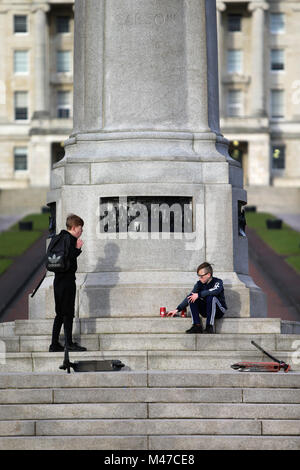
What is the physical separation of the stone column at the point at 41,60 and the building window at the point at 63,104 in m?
1.48

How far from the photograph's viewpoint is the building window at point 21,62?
96.2 meters

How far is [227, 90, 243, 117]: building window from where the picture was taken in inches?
3718

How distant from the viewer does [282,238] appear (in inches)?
1884

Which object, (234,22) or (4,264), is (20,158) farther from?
(4,264)

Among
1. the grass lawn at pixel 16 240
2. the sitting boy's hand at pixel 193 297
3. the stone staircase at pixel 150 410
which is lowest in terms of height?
the stone staircase at pixel 150 410

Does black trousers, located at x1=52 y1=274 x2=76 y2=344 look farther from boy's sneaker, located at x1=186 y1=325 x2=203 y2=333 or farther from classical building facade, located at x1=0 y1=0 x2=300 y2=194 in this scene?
classical building facade, located at x1=0 y1=0 x2=300 y2=194

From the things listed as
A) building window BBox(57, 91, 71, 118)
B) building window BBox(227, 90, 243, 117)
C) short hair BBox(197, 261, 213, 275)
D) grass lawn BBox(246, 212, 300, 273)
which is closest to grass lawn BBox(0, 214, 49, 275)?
grass lawn BBox(246, 212, 300, 273)

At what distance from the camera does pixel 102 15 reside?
59.9 feet

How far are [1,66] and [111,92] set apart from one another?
261ft

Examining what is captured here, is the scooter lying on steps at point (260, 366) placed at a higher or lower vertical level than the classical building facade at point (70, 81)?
lower

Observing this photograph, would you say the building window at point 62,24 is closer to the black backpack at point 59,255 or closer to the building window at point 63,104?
the building window at point 63,104

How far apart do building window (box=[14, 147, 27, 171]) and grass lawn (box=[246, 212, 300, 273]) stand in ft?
128

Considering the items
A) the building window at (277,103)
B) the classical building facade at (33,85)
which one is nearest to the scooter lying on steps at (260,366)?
the classical building facade at (33,85)
